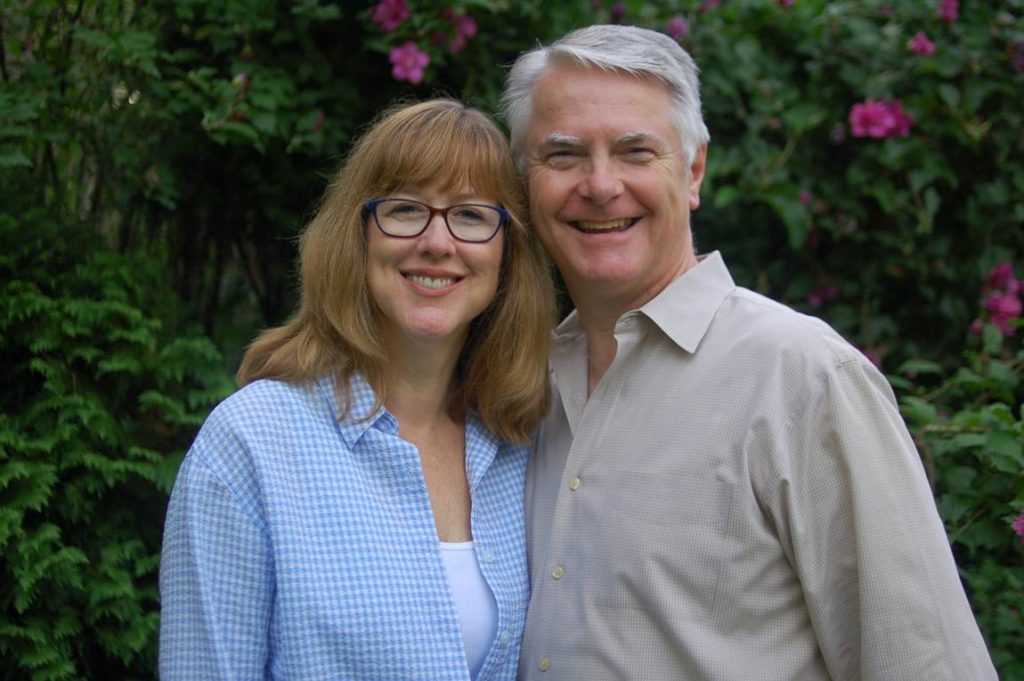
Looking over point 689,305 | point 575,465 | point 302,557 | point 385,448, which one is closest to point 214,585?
point 302,557

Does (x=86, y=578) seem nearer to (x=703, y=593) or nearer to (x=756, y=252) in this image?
(x=703, y=593)

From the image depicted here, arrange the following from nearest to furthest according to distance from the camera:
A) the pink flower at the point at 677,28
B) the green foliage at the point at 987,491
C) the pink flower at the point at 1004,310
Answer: the green foliage at the point at 987,491 → the pink flower at the point at 1004,310 → the pink flower at the point at 677,28

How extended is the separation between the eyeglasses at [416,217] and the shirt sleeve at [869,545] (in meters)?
0.75

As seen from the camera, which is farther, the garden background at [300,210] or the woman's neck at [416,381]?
the garden background at [300,210]

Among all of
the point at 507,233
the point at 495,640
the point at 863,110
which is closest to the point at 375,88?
the point at 507,233

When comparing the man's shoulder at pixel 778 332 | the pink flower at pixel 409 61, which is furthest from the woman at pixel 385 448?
the pink flower at pixel 409 61

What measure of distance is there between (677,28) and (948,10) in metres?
0.91

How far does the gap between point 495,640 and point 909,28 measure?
279cm

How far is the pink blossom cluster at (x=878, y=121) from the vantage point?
3.66 metres

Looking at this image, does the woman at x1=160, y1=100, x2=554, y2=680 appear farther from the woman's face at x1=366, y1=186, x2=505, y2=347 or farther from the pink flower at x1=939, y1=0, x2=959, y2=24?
the pink flower at x1=939, y1=0, x2=959, y2=24

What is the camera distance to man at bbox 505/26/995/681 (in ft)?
6.03

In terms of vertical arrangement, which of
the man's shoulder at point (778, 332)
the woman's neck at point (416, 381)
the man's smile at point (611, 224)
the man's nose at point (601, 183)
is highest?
the man's nose at point (601, 183)

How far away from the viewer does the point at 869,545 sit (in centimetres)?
181

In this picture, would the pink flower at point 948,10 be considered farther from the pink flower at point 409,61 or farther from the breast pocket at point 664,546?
the breast pocket at point 664,546
